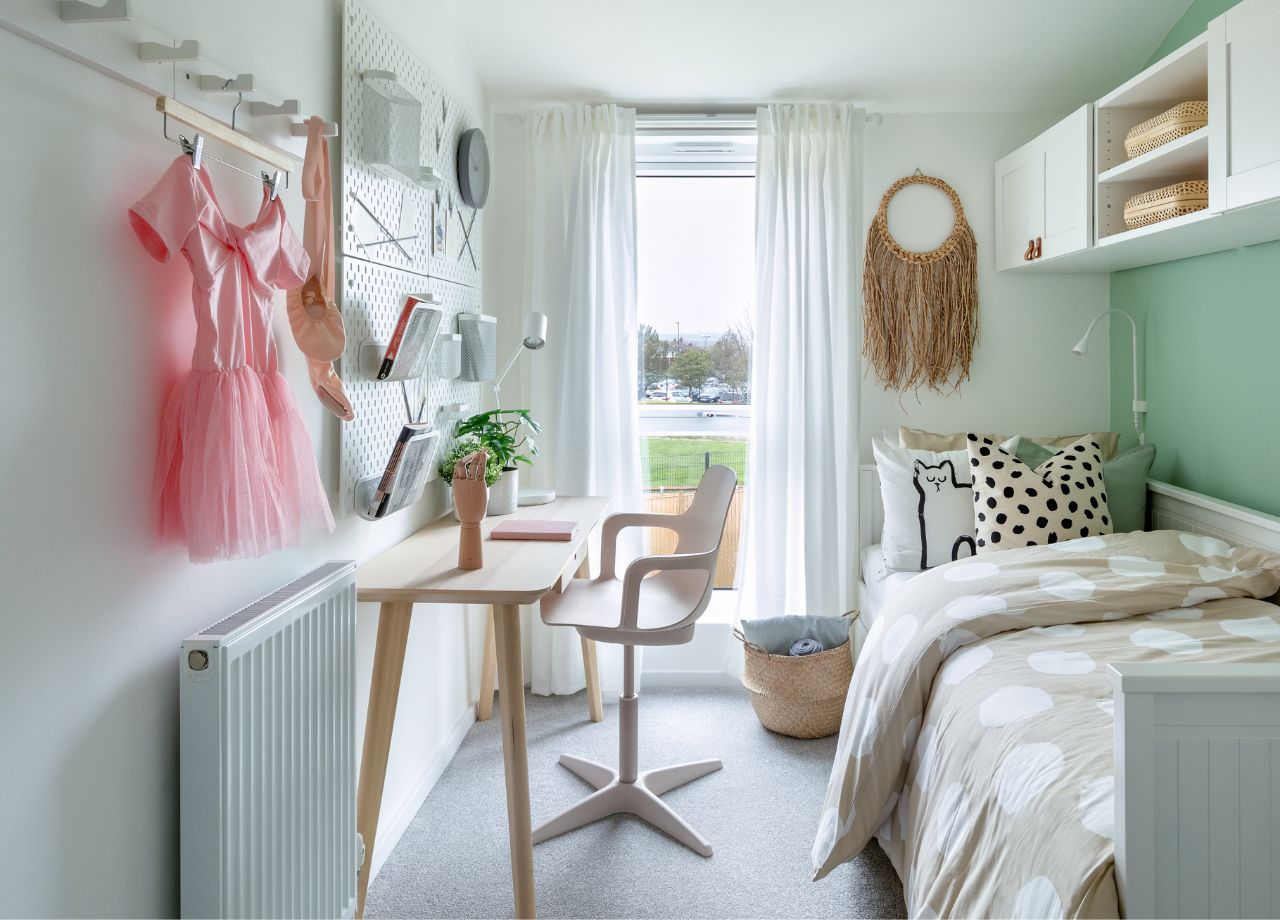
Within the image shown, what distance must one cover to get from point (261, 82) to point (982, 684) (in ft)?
6.00

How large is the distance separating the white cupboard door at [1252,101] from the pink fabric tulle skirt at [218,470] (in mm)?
2079

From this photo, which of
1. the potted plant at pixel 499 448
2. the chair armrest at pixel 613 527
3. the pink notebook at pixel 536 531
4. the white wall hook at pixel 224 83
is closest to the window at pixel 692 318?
the chair armrest at pixel 613 527

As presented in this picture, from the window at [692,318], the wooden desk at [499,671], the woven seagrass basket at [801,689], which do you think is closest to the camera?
the wooden desk at [499,671]

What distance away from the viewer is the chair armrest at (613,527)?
116 inches

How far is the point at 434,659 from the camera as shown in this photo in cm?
287

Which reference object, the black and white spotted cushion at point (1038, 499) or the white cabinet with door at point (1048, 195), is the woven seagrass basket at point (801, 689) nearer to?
the black and white spotted cushion at point (1038, 499)

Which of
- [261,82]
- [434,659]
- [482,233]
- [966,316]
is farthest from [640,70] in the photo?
[434,659]

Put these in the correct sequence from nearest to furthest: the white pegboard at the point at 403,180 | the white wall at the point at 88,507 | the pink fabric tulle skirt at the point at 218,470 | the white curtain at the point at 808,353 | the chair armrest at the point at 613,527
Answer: the white wall at the point at 88,507 < the pink fabric tulle skirt at the point at 218,470 < the white pegboard at the point at 403,180 < the chair armrest at the point at 613,527 < the white curtain at the point at 808,353

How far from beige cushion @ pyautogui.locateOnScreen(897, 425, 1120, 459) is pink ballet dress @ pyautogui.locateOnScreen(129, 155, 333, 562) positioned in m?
2.42

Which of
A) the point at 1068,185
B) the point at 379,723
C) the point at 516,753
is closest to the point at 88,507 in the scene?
the point at 379,723

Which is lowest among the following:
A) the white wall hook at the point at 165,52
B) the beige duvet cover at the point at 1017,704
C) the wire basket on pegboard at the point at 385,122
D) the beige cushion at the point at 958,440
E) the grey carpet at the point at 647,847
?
the grey carpet at the point at 647,847

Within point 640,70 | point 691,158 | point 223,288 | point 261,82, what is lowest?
point 223,288

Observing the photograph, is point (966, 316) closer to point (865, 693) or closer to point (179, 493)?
point (865, 693)

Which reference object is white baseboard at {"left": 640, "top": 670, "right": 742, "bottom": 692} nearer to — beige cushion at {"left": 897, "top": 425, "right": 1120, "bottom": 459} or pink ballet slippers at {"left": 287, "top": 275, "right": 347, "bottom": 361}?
beige cushion at {"left": 897, "top": 425, "right": 1120, "bottom": 459}
